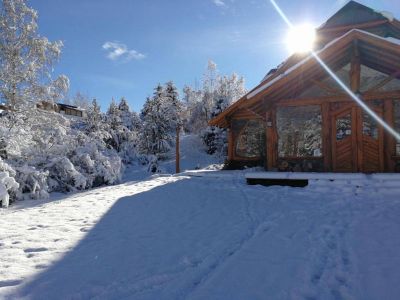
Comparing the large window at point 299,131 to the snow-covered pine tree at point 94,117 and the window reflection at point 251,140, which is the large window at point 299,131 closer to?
the window reflection at point 251,140

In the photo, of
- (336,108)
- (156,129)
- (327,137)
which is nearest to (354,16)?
(336,108)

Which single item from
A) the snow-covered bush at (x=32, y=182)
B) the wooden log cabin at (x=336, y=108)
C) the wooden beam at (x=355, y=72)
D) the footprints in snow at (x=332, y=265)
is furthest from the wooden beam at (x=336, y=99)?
the snow-covered bush at (x=32, y=182)

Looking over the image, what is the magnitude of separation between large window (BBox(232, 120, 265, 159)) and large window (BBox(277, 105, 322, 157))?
13.7 ft

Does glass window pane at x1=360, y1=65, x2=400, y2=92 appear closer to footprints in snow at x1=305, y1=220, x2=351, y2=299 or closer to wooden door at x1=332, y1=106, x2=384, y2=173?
wooden door at x1=332, y1=106, x2=384, y2=173

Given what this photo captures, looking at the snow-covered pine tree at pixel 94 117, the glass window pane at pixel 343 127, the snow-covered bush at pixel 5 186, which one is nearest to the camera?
the snow-covered bush at pixel 5 186

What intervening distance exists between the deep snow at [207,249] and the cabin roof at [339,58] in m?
4.44

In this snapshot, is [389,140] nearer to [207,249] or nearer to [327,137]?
[327,137]

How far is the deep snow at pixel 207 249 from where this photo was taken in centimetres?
322

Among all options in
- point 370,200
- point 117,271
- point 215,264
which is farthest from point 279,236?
point 370,200

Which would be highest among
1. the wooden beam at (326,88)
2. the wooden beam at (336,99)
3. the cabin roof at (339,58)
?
the cabin roof at (339,58)

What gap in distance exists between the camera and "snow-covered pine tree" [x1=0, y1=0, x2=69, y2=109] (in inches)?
464

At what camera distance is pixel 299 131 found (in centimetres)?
1177

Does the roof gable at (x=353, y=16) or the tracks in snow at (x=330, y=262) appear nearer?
the tracks in snow at (x=330, y=262)

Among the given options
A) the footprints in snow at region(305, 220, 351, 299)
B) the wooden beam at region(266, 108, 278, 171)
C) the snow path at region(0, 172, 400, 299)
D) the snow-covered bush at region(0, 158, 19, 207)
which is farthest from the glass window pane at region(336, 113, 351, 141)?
the snow-covered bush at region(0, 158, 19, 207)
